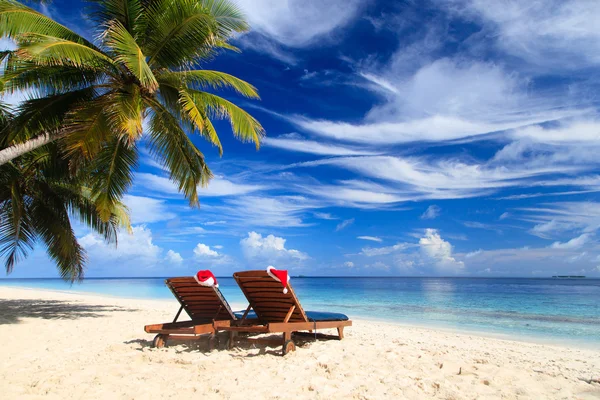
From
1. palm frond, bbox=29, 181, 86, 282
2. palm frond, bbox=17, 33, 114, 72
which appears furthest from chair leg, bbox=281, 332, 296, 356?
palm frond, bbox=29, 181, 86, 282

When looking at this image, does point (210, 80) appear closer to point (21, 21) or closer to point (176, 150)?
point (176, 150)

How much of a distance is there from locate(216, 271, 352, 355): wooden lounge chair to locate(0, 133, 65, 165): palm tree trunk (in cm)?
384

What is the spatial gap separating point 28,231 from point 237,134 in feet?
19.5

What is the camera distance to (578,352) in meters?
7.06

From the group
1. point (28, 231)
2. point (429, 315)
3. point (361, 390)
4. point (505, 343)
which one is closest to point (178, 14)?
point (361, 390)

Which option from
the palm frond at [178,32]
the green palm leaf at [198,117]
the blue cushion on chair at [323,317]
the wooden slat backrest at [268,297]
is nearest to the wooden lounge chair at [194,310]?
the wooden slat backrest at [268,297]

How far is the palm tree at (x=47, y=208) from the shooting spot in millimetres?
8461

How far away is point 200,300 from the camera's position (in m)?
5.96

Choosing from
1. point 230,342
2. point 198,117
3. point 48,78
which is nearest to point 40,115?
point 48,78

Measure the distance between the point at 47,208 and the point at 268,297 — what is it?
6.93 meters

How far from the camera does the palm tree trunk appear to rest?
19.2 ft

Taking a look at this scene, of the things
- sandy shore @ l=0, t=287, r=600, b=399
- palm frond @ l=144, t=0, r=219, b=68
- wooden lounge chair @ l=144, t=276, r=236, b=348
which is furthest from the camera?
palm frond @ l=144, t=0, r=219, b=68

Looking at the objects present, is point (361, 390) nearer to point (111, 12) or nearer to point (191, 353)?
point (191, 353)

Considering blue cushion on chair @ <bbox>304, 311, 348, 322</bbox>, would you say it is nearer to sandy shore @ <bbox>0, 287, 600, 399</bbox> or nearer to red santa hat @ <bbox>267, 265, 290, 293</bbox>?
sandy shore @ <bbox>0, 287, 600, 399</bbox>
